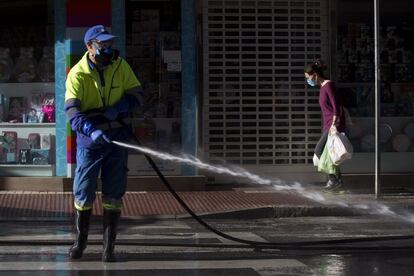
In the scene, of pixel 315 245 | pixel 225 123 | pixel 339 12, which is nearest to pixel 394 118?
pixel 339 12

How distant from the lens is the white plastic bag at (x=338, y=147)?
33.7 ft

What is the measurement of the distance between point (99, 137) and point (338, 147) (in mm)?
5036

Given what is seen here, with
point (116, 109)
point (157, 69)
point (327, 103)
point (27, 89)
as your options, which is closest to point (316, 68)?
point (327, 103)

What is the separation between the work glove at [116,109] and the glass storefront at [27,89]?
530 cm

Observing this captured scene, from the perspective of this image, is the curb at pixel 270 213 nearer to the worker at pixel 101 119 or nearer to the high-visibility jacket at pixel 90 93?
the worker at pixel 101 119

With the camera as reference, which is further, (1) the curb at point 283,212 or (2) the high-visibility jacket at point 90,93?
(1) the curb at point 283,212

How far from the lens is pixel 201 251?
7.14 m

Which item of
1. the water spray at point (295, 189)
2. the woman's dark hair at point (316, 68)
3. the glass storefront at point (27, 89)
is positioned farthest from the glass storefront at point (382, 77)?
the glass storefront at point (27, 89)

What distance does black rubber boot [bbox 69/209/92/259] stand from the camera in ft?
21.3

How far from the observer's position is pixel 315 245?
288 inches

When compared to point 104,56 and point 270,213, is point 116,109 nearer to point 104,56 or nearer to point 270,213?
point 104,56

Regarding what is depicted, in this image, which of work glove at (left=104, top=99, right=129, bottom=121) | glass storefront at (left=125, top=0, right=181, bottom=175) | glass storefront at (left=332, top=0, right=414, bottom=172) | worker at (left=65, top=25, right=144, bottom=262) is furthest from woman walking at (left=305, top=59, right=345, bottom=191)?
work glove at (left=104, top=99, right=129, bottom=121)

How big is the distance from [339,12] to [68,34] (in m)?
4.51

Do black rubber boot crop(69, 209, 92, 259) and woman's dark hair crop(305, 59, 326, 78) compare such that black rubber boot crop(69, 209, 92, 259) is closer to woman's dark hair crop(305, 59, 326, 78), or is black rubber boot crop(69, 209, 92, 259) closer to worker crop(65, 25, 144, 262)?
worker crop(65, 25, 144, 262)
